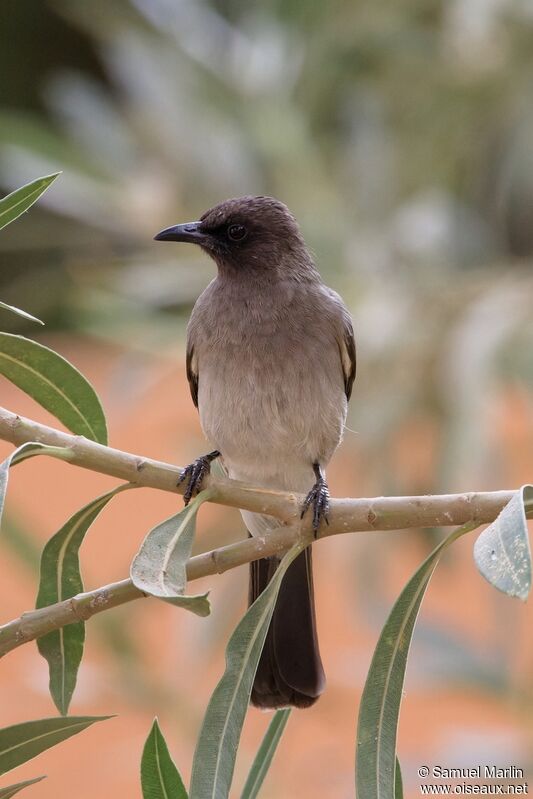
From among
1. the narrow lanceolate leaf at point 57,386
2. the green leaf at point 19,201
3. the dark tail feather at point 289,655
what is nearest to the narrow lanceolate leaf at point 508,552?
the narrow lanceolate leaf at point 57,386

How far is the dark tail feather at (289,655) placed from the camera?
2178 mm

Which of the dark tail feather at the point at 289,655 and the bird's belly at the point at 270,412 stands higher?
the bird's belly at the point at 270,412

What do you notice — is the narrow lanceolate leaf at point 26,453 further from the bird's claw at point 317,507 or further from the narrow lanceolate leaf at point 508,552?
the narrow lanceolate leaf at point 508,552

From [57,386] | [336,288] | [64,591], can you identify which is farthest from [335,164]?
[64,591]

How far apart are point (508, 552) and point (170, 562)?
425 mm

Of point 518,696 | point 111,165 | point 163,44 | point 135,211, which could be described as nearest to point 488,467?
point 518,696

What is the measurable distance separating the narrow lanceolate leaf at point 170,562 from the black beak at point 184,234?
1046mm

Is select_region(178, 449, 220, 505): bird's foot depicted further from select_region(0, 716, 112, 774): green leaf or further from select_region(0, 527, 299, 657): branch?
select_region(0, 716, 112, 774): green leaf

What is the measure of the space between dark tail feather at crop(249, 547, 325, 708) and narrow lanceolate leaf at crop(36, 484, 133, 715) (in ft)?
2.18

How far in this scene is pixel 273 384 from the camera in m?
2.36

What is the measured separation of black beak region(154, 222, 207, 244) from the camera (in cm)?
248

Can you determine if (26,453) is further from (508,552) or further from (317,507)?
(508,552)

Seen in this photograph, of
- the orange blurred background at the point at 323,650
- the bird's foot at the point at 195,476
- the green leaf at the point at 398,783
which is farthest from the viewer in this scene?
the orange blurred background at the point at 323,650

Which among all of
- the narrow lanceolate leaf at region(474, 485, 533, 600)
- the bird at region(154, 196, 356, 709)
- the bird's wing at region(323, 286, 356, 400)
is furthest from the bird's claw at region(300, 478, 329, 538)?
the bird's wing at region(323, 286, 356, 400)
